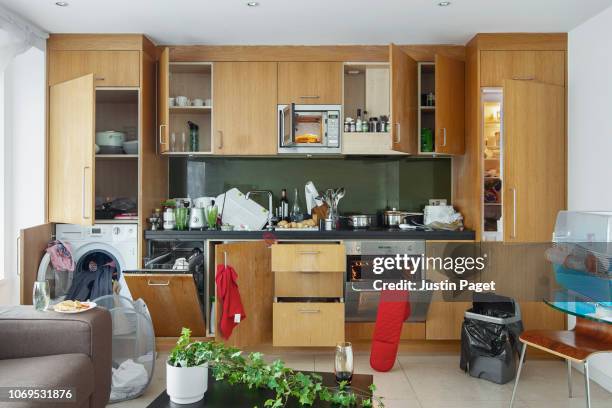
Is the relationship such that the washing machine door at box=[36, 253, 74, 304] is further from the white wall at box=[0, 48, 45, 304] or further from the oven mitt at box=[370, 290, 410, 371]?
the oven mitt at box=[370, 290, 410, 371]

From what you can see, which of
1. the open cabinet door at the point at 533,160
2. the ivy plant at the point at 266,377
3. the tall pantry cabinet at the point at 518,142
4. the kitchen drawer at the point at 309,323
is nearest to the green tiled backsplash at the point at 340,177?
the tall pantry cabinet at the point at 518,142

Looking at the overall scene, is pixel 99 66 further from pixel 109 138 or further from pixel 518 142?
pixel 518 142

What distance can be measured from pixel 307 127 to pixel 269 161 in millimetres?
487

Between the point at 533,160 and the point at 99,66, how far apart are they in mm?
3160

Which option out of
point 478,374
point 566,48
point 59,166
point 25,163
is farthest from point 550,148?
point 25,163

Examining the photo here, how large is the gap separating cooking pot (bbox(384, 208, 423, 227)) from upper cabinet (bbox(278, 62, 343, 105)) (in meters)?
0.99

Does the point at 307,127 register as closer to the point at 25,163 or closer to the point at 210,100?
the point at 210,100

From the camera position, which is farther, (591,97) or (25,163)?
(25,163)

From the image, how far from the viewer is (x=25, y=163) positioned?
430cm

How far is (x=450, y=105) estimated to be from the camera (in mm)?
4477

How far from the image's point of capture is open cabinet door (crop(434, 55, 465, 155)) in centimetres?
441

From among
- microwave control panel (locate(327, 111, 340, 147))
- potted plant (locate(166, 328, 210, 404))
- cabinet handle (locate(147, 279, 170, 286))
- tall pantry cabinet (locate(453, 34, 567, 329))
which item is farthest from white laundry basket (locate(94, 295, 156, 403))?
tall pantry cabinet (locate(453, 34, 567, 329))

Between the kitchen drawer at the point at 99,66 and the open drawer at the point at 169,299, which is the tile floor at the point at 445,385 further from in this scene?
the kitchen drawer at the point at 99,66

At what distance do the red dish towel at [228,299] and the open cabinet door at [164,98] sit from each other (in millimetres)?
1114
